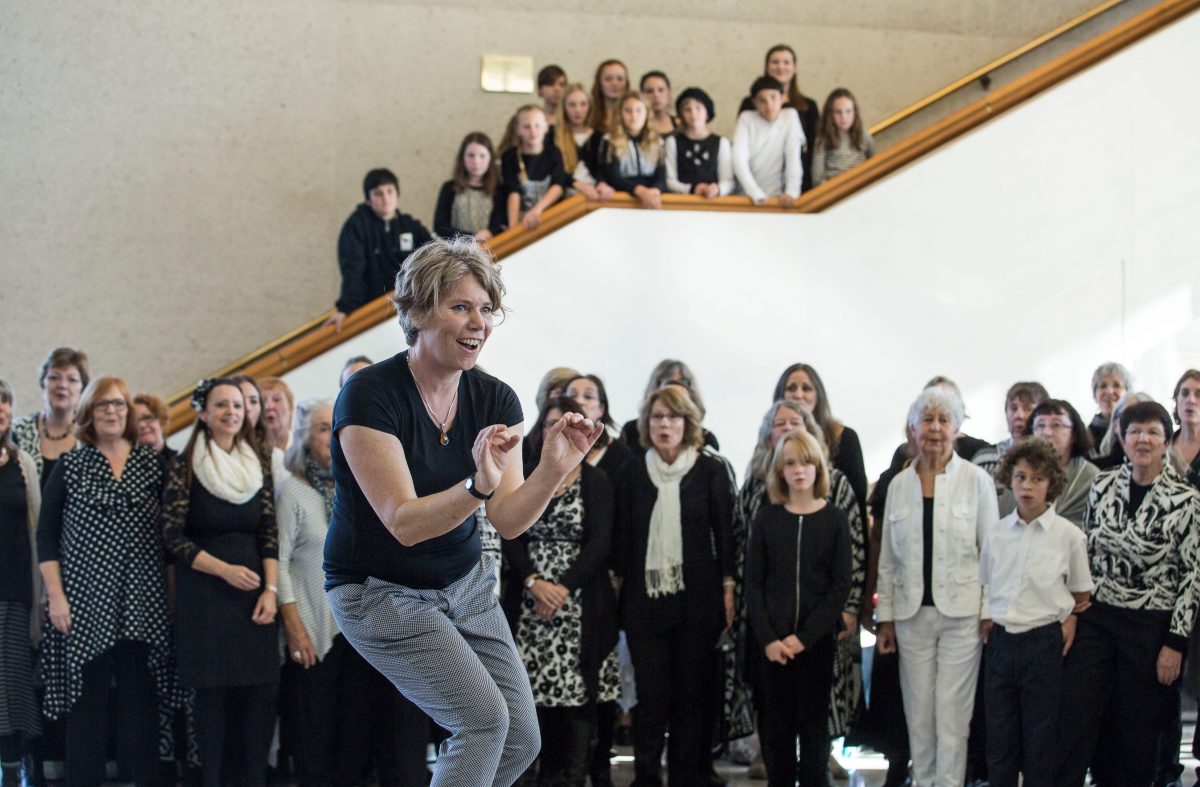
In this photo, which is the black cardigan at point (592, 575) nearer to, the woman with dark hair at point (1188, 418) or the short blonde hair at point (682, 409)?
the short blonde hair at point (682, 409)

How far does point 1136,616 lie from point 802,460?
125cm

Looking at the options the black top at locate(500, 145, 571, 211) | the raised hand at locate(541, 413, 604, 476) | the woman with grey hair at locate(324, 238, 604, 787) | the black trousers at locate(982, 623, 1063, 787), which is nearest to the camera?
the raised hand at locate(541, 413, 604, 476)

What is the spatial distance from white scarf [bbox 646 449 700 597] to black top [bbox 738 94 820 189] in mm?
2456

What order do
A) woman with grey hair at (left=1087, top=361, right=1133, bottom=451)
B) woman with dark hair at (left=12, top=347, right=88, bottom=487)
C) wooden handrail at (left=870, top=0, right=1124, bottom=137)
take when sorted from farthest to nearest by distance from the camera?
wooden handrail at (left=870, top=0, right=1124, bottom=137), woman with grey hair at (left=1087, top=361, right=1133, bottom=451), woman with dark hair at (left=12, top=347, right=88, bottom=487)

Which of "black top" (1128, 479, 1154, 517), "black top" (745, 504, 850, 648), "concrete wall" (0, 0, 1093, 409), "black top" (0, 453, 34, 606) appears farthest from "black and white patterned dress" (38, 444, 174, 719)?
"black top" (1128, 479, 1154, 517)

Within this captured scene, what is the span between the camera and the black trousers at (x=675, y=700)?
190 inches

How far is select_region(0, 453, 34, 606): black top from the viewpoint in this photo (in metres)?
4.94

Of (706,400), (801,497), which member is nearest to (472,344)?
(801,497)

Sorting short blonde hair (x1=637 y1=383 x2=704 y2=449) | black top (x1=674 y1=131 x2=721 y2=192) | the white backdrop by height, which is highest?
black top (x1=674 y1=131 x2=721 y2=192)

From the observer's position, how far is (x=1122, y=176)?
6676 mm

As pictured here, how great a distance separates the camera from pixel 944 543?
15.5 feet

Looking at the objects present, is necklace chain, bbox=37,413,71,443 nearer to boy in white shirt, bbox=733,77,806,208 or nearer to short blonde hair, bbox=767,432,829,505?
short blonde hair, bbox=767,432,829,505

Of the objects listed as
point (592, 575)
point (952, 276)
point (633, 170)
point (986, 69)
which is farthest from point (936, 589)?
point (986, 69)

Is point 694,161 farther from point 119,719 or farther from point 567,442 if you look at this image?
point 567,442
